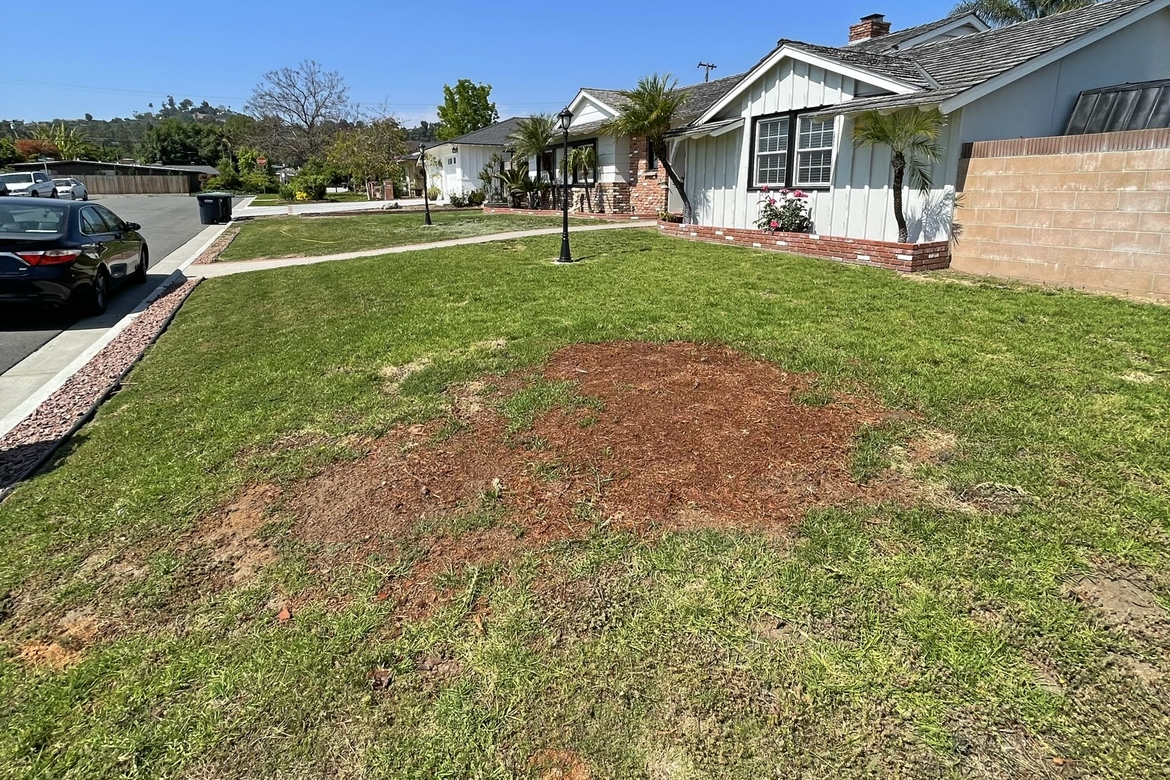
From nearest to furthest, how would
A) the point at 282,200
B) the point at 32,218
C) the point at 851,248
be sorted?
the point at 32,218, the point at 851,248, the point at 282,200

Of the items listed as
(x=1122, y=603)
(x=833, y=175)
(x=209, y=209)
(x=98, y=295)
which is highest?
(x=833, y=175)

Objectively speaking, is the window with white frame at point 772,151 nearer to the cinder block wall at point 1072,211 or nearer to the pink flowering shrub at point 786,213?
the pink flowering shrub at point 786,213

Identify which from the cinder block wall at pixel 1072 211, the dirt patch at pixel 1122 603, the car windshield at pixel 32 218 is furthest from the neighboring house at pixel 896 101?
the car windshield at pixel 32 218

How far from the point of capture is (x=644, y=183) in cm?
2197

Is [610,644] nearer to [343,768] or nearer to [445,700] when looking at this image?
[445,700]

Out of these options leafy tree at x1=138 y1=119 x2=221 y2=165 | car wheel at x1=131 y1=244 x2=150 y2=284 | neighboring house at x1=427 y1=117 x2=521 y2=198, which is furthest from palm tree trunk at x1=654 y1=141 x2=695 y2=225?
leafy tree at x1=138 y1=119 x2=221 y2=165

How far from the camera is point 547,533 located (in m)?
3.29

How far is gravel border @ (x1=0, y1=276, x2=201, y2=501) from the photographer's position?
Answer: 4492 millimetres

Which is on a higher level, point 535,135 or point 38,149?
point 38,149

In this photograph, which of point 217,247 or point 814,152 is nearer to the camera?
point 814,152

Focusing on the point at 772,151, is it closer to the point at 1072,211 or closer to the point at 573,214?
the point at 1072,211

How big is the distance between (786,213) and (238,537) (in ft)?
41.6

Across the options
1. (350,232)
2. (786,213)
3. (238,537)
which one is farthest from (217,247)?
(238,537)

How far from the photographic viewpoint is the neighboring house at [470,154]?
113ft
